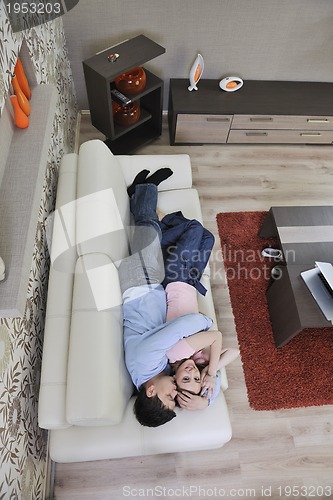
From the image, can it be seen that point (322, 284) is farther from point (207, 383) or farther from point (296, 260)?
point (207, 383)

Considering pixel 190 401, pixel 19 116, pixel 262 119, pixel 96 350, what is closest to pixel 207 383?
pixel 190 401

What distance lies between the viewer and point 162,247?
2.26 meters

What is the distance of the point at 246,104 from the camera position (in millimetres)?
2990

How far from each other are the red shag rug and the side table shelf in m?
1.12

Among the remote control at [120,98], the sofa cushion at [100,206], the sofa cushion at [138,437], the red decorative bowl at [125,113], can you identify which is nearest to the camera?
the sofa cushion at [138,437]

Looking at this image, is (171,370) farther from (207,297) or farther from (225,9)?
(225,9)

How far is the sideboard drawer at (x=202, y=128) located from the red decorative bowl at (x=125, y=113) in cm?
35

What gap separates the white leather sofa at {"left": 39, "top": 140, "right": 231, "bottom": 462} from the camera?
1.46 m

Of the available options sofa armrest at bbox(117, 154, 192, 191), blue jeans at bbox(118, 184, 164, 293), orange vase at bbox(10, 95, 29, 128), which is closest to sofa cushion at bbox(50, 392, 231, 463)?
blue jeans at bbox(118, 184, 164, 293)

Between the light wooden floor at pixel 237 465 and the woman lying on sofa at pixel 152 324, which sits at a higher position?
the woman lying on sofa at pixel 152 324

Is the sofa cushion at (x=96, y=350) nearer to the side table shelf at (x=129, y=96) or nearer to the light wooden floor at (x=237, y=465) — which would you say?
the light wooden floor at (x=237, y=465)

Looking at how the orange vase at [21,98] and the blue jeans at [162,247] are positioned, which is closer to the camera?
the orange vase at [21,98]

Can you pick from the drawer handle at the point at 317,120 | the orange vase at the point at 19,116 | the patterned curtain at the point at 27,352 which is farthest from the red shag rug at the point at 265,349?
the orange vase at the point at 19,116

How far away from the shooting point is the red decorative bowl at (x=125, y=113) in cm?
290
